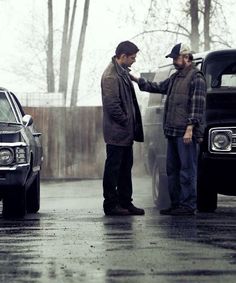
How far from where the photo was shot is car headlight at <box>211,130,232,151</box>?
12766 millimetres

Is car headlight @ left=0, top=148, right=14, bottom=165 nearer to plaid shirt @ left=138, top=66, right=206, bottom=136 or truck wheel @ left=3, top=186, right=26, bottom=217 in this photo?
truck wheel @ left=3, top=186, right=26, bottom=217

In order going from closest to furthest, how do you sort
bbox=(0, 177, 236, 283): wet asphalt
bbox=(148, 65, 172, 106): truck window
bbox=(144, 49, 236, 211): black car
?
bbox=(0, 177, 236, 283): wet asphalt
bbox=(144, 49, 236, 211): black car
bbox=(148, 65, 172, 106): truck window

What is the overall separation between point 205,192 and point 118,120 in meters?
1.34

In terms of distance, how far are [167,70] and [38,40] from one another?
54.5 m

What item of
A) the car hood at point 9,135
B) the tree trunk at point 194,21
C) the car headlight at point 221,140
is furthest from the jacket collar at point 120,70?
the tree trunk at point 194,21

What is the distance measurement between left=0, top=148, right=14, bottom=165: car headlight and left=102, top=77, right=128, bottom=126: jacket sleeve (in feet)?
3.78

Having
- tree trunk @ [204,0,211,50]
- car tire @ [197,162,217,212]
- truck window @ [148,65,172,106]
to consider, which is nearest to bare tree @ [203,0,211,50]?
tree trunk @ [204,0,211,50]

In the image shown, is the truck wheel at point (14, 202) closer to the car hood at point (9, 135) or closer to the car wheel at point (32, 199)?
the car hood at point (9, 135)

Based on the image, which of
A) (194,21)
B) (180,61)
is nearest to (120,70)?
(180,61)

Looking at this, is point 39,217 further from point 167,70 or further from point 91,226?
point 167,70

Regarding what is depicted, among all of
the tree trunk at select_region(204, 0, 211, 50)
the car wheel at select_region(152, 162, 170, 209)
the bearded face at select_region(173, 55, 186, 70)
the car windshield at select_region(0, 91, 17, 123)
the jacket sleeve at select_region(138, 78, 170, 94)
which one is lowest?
the car wheel at select_region(152, 162, 170, 209)

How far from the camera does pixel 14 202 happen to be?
13070mm

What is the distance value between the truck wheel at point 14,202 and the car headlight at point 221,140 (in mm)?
2153

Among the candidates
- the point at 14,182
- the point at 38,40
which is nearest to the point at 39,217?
the point at 14,182
